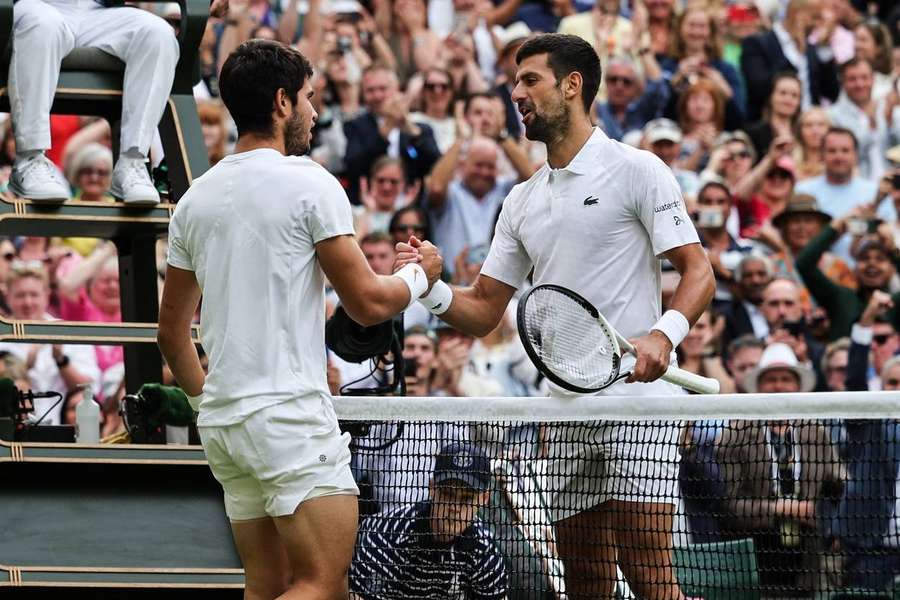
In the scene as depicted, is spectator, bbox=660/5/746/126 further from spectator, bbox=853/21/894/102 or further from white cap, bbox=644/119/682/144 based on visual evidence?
spectator, bbox=853/21/894/102

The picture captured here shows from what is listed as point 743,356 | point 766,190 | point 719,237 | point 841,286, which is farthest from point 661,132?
point 743,356

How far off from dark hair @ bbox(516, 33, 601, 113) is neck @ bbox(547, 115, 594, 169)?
0.11 metres

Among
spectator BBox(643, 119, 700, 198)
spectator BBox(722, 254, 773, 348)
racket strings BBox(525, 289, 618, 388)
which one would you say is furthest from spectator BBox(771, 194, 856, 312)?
racket strings BBox(525, 289, 618, 388)

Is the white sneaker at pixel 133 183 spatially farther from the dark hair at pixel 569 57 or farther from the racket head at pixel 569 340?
the racket head at pixel 569 340

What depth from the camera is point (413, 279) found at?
17.3 ft

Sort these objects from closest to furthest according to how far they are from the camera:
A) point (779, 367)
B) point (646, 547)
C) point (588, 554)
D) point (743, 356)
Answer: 1. point (646, 547)
2. point (588, 554)
3. point (779, 367)
4. point (743, 356)

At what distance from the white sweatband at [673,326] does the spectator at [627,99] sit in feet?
24.5

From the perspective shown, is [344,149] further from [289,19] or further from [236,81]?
[236,81]

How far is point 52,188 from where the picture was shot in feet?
22.2

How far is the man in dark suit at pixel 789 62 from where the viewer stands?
44.8ft

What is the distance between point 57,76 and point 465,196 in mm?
5237

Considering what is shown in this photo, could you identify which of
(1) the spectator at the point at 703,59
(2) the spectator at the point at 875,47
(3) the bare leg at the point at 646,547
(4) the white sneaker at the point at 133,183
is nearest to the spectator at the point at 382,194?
(1) the spectator at the point at 703,59

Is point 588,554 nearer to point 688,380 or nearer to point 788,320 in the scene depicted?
point 688,380

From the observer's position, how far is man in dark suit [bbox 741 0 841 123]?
1365cm
